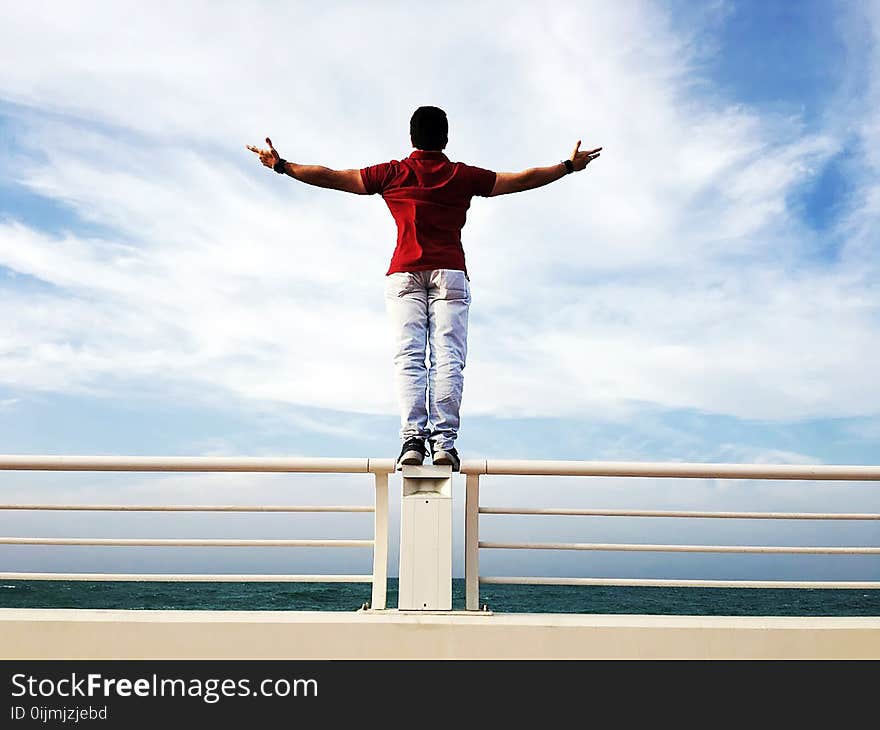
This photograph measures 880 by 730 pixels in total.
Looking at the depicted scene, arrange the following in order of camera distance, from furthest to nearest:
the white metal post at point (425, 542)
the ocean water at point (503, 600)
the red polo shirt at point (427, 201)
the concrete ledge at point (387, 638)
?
the ocean water at point (503, 600)
the red polo shirt at point (427, 201)
the white metal post at point (425, 542)
the concrete ledge at point (387, 638)

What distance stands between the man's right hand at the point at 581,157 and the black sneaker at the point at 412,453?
47.6 inches

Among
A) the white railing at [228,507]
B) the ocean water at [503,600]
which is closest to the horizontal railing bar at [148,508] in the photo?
the white railing at [228,507]

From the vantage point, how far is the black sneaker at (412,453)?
2.69 meters

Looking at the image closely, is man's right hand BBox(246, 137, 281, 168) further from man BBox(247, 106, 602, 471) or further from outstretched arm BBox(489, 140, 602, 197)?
outstretched arm BBox(489, 140, 602, 197)

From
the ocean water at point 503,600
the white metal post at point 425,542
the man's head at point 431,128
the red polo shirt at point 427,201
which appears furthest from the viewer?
the ocean water at point 503,600

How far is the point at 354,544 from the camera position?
9.00ft

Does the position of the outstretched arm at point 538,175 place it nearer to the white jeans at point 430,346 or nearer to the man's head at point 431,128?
the man's head at point 431,128

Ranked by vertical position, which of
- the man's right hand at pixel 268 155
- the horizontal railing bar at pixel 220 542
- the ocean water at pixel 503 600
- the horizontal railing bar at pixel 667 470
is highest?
the man's right hand at pixel 268 155

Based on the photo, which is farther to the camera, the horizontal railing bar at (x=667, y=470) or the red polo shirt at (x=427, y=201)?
the red polo shirt at (x=427, y=201)

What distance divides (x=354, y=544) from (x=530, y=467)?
2.16 ft

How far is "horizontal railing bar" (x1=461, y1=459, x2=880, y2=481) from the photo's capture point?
8.81 feet
